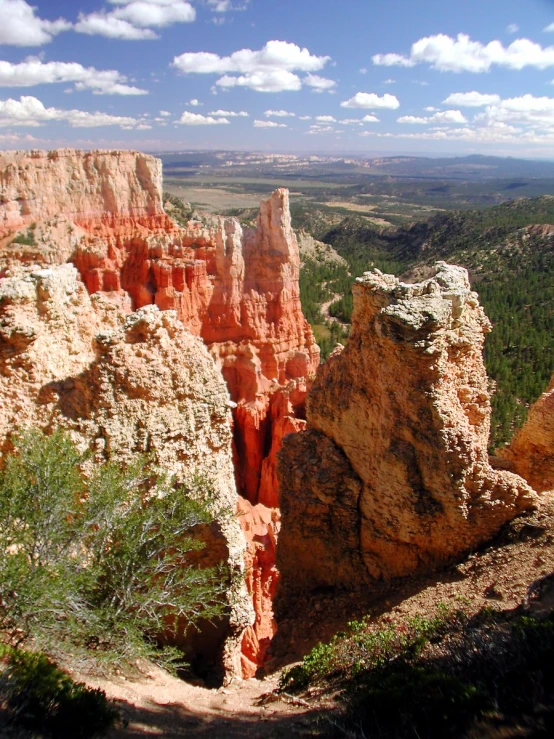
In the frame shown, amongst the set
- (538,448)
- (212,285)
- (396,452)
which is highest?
(396,452)

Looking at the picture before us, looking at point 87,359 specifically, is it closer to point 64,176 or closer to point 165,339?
point 165,339

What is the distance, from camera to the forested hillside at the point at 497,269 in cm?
3120

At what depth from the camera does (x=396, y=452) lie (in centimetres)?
800

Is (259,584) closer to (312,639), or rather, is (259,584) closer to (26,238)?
(312,639)

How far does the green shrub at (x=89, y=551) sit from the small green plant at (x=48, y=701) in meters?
0.79

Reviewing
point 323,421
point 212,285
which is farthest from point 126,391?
point 212,285

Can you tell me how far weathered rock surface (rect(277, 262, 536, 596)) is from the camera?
7.49 meters

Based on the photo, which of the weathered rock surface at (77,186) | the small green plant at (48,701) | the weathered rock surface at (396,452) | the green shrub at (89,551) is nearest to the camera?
the small green plant at (48,701)

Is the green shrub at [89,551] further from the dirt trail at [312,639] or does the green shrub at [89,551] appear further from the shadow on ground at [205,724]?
the shadow on ground at [205,724]

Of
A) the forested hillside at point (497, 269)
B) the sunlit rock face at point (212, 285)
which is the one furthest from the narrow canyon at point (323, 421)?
the forested hillside at point (497, 269)

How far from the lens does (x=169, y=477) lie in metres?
8.30

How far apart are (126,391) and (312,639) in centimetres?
527

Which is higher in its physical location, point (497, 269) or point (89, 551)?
point (89, 551)

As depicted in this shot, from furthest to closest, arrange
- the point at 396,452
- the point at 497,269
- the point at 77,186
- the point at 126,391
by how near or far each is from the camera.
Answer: the point at 497,269 < the point at 77,186 < the point at 126,391 < the point at 396,452
